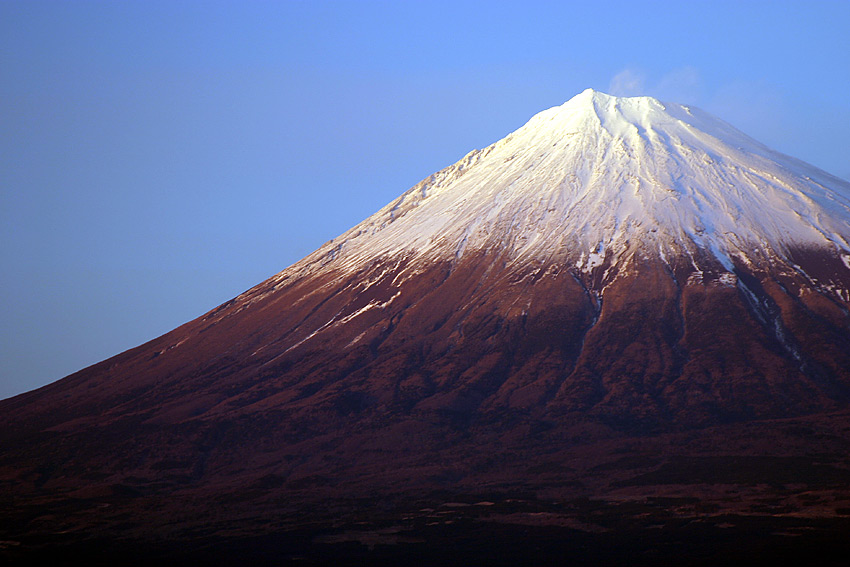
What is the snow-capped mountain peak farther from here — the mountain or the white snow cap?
the mountain

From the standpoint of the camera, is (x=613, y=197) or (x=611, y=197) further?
(x=611, y=197)

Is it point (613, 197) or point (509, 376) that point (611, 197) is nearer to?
point (613, 197)

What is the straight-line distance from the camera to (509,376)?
386 feet

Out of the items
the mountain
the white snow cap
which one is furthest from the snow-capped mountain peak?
the mountain

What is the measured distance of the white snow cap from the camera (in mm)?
136500

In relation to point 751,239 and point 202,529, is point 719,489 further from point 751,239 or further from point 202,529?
point 751,239

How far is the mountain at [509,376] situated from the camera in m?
93.3

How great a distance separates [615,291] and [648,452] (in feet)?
104

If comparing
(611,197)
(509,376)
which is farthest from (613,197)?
(509,376)

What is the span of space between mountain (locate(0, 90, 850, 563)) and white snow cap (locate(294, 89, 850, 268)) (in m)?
0.53

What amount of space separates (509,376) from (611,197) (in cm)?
4105

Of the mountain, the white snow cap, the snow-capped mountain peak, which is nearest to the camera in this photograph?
the mountain

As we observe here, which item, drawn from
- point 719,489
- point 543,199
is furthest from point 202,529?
point 543,199

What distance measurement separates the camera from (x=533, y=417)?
357 feet
